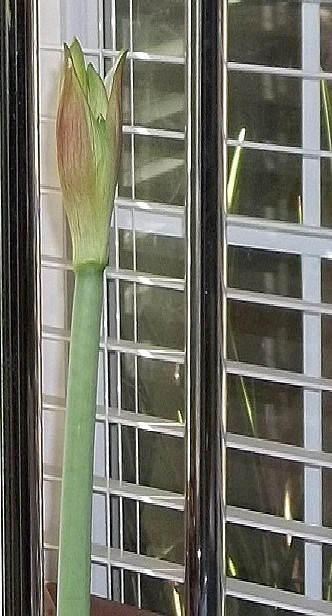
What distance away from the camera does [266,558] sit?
35.6 inches

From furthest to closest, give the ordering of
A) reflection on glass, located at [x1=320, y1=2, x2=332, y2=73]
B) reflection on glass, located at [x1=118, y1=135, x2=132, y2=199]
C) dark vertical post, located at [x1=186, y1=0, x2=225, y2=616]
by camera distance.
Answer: reflection on glass, located at [x1=118, y1=135, x2=132, y2=199]
reflection on glass, located at [x1=320, y1=2, x2=332, y2=73]
dark vertical post, located at [x1=186, y1=0, x2=225, y2=616]

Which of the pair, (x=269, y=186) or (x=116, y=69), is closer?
(x=116, y=69)

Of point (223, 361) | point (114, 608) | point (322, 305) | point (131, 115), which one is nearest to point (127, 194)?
point (131, 115)

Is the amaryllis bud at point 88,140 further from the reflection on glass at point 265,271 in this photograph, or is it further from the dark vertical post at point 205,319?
the reflection on glass at point 265,271

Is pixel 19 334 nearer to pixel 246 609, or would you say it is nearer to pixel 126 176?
pixel 126 176

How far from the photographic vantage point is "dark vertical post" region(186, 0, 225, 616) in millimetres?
217

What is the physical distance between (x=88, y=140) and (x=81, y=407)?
0.20 feet

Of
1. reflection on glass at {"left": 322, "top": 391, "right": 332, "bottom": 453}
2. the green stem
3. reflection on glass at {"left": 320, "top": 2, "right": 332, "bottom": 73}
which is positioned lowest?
reflection on glass at {"left": 322, "top": 391, "right": 332, "bottom": 453}

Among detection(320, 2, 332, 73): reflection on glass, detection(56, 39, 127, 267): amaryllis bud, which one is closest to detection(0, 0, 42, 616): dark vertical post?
detection(56, 39, 127, 267): amaryllis bud

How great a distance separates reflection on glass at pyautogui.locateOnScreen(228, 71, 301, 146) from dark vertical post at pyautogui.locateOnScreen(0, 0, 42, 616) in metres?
0.58

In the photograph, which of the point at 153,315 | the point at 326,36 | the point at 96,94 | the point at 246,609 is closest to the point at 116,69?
the point at 96,94

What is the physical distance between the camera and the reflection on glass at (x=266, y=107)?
0.79 m

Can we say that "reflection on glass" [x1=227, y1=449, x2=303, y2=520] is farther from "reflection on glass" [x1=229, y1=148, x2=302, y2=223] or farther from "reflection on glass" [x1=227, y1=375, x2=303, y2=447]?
"reflection on glass" [x1=229, y1=148, x2=302, y2=223]

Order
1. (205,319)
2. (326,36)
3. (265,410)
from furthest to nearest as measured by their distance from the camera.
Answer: (265,410) < (326,36) < (205,319)
